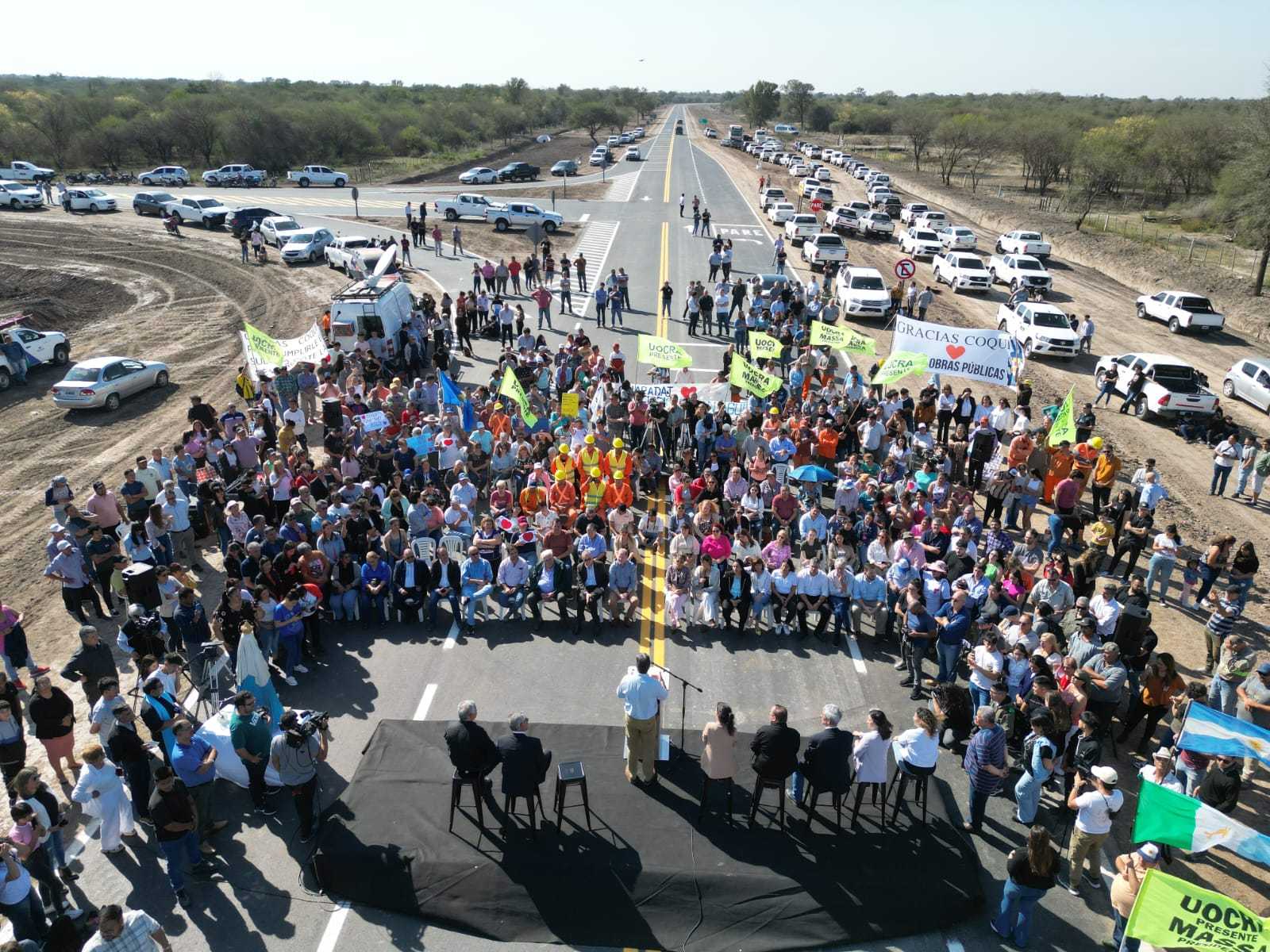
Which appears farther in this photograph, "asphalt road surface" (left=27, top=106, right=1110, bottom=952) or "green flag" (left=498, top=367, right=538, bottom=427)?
"green flag" (left=498, top=367, right=538, bottom=427)

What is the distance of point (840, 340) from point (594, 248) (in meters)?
25.9

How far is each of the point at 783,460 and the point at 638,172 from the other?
67.8 metres

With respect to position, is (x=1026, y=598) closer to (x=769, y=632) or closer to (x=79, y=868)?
(x=769, y=632)

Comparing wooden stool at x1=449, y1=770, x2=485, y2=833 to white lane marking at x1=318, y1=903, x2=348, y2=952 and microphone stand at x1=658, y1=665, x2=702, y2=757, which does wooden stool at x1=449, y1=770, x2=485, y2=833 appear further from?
microphone stand at x1=658, y1=665, x2=702, y2=757

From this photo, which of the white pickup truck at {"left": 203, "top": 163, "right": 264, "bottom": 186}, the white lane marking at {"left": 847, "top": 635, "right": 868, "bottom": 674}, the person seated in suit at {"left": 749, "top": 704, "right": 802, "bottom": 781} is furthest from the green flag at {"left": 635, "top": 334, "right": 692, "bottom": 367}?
the white pickup truck at {"left": 203, "top": 163, "right": 264, "bottom": 186}

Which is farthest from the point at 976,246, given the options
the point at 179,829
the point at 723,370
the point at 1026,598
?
the point at 179,829

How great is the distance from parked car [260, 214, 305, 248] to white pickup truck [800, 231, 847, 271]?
25900 millimetres

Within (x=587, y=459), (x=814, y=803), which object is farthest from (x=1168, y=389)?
(x=814, y=803)

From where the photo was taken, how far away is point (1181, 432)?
21.5 meters

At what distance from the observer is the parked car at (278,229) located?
40.2 metres

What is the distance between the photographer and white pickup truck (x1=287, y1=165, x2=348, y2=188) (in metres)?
63.7

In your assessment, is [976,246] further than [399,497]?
Yes

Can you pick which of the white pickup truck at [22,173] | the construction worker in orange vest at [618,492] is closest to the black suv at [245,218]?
the white pickup truck at [22,173]

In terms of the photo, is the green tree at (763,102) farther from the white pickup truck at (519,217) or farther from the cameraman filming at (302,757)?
the cameraman filming at (302,757)
